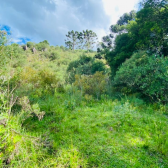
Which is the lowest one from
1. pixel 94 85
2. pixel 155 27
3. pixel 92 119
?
pixel 92 119

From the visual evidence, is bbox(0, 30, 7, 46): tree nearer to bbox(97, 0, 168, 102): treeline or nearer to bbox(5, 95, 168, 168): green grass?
bbox(5, 95, 168, 168): green grass

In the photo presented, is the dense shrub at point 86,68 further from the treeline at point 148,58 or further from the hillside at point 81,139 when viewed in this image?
the hillside at point 81,139

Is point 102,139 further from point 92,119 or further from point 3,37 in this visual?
point 3,37

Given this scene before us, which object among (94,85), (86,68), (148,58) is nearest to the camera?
(148,58)

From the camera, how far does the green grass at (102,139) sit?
5.49 feet

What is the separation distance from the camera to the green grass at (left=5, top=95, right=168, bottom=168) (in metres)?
1.67

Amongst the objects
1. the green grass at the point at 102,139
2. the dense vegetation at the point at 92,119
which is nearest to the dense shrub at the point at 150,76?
the dense vegetation at the point at 92,119

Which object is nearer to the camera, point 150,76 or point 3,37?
point 3,37

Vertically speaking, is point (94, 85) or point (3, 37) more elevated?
point (3, 37)

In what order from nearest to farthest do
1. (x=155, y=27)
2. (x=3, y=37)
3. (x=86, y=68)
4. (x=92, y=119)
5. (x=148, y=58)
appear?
(x=92, y=119) → (x=3, y=37) → (x=148, y=58) → (x=155, y=27) → (x=86, y=68)

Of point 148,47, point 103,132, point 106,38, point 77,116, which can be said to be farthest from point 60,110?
point 106,38

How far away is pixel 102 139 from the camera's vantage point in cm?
217

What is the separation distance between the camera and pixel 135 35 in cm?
655

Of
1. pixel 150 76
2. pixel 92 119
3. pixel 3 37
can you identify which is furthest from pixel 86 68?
pixel 92 119
